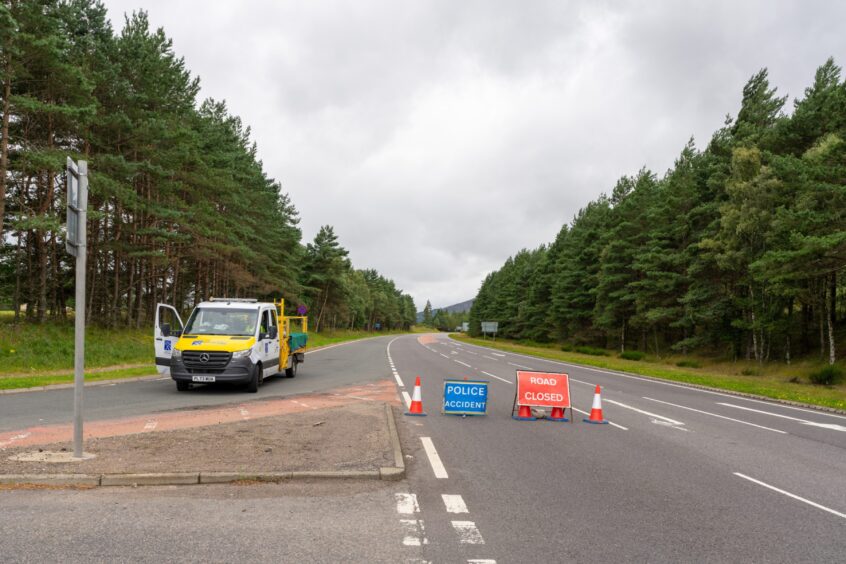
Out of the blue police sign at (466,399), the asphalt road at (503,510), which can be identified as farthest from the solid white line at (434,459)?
the blue police sign at (466,399)

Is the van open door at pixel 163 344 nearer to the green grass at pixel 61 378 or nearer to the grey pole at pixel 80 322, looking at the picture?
the green grass at pixel 61 378

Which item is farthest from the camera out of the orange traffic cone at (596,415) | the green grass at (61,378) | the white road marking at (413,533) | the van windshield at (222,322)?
the van windshield at (222,322)

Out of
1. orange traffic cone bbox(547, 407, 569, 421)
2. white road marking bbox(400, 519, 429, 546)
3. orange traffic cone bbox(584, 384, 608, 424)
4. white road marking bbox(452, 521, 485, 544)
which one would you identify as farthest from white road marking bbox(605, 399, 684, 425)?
white road marking bbox(400, 519, 429, 546)

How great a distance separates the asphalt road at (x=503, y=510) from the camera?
13.8 feet

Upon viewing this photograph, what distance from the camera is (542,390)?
1138cm

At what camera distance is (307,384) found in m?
16.4

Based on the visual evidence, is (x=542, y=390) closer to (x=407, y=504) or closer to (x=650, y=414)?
(x=650, y=414)

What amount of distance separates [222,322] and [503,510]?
11597 millimetres

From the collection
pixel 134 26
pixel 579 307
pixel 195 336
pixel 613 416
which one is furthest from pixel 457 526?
pixel 579 307

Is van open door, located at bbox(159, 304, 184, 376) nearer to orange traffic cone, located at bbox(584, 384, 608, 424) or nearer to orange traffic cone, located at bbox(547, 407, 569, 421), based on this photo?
orange traffic cone, located at bbox(547, 407, 569, 421)

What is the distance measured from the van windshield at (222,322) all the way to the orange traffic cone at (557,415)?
839 cm

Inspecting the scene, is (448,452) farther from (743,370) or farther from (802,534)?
A: (743,370)

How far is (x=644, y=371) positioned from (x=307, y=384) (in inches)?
712

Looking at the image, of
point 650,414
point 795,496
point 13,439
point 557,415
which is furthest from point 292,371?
point 795,496
